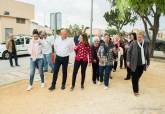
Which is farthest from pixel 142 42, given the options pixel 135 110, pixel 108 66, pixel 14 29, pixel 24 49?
pixel 14 29

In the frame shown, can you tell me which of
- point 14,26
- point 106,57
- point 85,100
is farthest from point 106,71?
point 14,26

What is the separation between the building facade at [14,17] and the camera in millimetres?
39812

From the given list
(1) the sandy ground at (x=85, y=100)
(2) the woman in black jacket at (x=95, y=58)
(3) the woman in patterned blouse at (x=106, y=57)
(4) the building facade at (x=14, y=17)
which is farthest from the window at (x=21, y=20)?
(3) the woman in patterned blouse at (x=106, y=57)

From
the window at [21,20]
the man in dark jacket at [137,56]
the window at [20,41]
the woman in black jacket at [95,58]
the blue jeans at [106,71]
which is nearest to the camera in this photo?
the man in dark jacket at [137,56]

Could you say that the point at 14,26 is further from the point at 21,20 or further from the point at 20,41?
the point at 20,41

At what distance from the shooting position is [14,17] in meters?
42.2

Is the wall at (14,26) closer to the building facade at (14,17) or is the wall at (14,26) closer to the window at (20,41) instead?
the building facade at (14,17)

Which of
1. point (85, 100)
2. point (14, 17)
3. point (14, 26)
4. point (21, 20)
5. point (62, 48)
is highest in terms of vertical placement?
point (14, 17)

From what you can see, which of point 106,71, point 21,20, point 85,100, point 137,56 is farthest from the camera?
point 21,20

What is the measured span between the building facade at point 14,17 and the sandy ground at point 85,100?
2736 cm

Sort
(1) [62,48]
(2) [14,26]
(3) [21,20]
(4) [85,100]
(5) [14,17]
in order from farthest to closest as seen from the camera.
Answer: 1. (3) [21,20]
2. (2) [14,26]
3. (5) [14,17]
4. (1) [62,48]
5. (4) [85,100]

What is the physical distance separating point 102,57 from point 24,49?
49.6 feet

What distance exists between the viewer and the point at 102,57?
11461 mm

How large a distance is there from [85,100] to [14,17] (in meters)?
33.8
